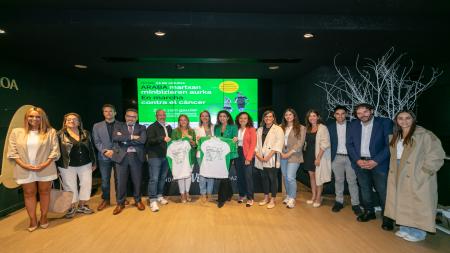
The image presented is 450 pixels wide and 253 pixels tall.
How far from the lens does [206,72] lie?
613 cm

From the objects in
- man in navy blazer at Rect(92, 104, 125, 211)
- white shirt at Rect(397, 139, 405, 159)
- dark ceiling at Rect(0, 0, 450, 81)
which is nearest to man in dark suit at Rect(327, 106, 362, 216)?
white shirt at Rect(397, 139, 405, 159)

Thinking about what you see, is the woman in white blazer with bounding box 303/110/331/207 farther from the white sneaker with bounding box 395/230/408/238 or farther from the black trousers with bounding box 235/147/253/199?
the white sneaker with bounding box 395/230/408/238

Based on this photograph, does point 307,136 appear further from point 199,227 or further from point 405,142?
point 199,227

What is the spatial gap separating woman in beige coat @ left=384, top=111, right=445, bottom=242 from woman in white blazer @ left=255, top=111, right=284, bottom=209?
4.81 ft

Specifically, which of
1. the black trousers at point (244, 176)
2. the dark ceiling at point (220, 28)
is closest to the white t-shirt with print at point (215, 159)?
the black trousers at point (244, 176)

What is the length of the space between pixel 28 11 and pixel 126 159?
7.26 ft

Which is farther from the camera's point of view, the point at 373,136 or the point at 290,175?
the point at 290,175

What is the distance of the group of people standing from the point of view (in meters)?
2.84

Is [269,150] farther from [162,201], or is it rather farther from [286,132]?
[162,201]

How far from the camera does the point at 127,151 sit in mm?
3850

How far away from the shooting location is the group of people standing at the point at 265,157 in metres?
2.84

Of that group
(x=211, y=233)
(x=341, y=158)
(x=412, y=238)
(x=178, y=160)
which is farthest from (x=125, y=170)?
(x=412, y=238)

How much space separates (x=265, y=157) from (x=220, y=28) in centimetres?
198

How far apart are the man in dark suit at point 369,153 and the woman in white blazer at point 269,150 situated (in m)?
0.98
